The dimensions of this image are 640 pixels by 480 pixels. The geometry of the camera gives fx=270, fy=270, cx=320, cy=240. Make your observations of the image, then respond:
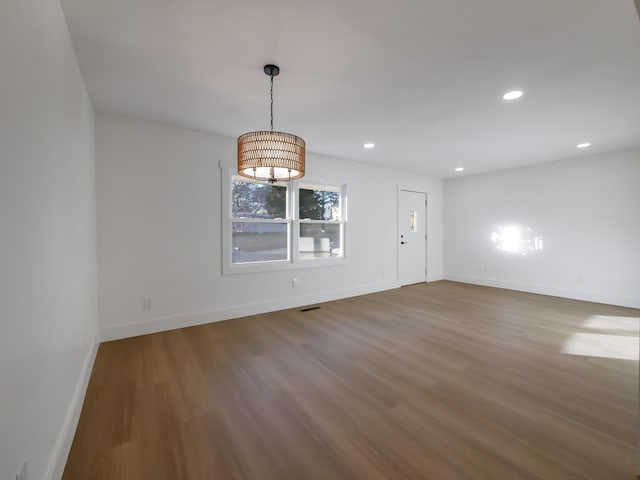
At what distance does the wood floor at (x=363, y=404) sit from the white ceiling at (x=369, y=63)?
243 centimetres

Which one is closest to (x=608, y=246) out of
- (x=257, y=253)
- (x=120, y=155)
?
(x=257, y=253)

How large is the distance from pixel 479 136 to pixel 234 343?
396cm

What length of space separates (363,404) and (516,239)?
200 inches

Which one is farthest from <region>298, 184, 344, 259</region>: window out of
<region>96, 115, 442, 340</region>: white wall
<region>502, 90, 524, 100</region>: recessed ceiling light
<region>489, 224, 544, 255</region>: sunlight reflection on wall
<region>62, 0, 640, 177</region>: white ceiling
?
<region>489, 224, 544, 255</region>: sunlight reflection on wall

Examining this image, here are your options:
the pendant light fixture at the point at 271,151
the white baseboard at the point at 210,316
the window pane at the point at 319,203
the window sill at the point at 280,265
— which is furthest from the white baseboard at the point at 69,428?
the window pane at the point at 319,203

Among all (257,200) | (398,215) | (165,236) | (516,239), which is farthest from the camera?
(398,215)

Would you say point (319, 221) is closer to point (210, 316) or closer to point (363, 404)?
point (210, 316)

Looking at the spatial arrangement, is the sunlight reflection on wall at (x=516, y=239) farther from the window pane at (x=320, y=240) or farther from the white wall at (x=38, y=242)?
the white wall at (x=38, y=242)

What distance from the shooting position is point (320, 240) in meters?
4.64

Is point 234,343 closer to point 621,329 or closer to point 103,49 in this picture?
point 103,49

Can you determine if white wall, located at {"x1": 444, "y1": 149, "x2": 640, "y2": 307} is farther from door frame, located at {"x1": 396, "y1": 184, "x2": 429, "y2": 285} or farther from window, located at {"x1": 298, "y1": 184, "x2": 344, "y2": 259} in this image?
window, located at {"x1": 298, "y1": 184, "x2": 344, "y2": 259}

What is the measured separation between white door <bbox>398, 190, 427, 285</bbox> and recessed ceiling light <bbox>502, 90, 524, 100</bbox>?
3.14m

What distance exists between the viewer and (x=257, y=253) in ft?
12.9

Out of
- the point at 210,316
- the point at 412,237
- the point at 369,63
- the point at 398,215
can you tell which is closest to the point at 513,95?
the point at 369,63
